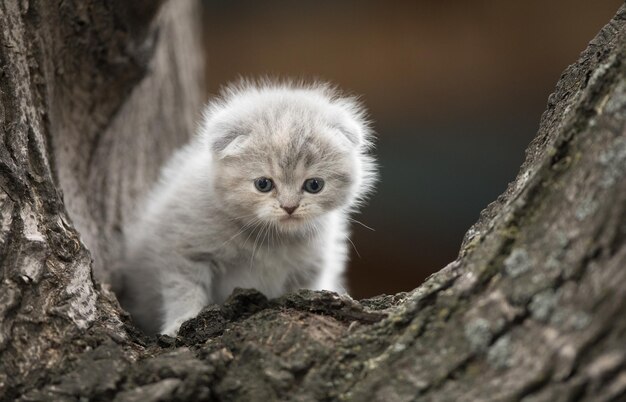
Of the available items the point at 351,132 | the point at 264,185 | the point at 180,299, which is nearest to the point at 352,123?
the point at 351,132

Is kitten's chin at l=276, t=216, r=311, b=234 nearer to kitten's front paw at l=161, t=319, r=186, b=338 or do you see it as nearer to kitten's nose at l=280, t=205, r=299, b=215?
kitten's nose at l=280, t=205, r=299, b=215

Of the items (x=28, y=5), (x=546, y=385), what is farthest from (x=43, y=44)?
(x=546, y=385)

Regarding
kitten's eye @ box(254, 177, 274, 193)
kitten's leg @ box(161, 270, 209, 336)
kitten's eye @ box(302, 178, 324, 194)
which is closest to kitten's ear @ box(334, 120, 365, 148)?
kitten's eye @ box(302, 178, 324, 194)

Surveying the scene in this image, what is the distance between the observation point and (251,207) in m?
2.46

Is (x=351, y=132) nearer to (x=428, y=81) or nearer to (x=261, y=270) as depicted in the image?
(x=261, y=270)

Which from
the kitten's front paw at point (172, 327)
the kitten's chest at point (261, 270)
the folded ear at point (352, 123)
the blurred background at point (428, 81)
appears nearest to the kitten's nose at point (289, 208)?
the kitten's chest at point (261, 270)

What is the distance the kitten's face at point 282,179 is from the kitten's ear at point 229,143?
0.01 meters

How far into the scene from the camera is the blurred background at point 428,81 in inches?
186

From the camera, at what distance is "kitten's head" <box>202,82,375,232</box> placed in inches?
95.4

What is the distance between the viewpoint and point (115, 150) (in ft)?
10.1

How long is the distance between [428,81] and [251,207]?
2.77 m

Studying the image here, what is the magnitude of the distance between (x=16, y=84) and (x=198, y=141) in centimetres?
96

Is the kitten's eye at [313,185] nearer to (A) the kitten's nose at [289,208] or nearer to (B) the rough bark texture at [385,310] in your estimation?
(A) the kitten's nose at [289,208]

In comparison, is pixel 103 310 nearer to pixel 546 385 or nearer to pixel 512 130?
pixel 546 385
